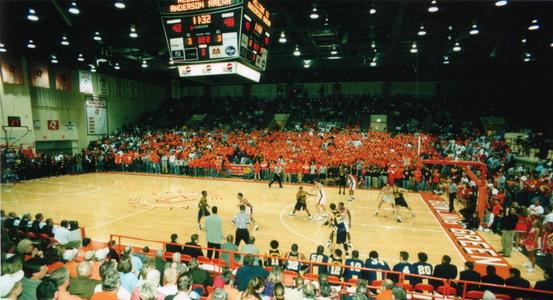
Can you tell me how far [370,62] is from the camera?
1150 inches

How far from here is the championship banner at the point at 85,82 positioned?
102ft

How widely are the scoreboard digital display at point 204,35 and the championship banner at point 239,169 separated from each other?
13.8m

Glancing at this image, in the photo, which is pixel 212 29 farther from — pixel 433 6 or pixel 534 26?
pixel 534 26

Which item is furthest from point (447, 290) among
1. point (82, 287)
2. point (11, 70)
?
point (11, 70)

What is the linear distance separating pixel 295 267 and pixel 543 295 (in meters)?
4.81

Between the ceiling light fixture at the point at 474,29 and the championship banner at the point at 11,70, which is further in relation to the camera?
the championship banner at the point at 11,70

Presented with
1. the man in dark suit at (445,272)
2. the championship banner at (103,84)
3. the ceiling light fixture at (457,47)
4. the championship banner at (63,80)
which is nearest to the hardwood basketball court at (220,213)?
the man in dark suit at (445,272)

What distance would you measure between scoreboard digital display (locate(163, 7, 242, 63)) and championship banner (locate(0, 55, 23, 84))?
22.1 meters

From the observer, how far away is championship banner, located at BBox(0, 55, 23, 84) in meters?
24.5

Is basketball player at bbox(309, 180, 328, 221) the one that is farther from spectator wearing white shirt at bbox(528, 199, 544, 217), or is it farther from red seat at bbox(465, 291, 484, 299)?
red seat at bbox(465, 291, 484, 299)

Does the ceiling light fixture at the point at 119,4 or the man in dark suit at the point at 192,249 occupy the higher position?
the ceiling light fixture at the point at 119,4

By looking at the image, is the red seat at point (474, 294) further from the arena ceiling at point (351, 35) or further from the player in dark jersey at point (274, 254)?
the arena ceiling at point (351, 35)

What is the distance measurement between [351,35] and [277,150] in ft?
32.9

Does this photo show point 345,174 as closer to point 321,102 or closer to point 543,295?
point 543,295
